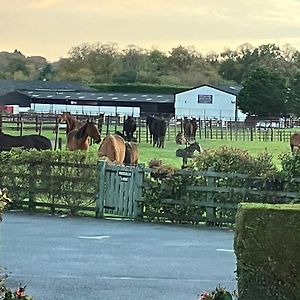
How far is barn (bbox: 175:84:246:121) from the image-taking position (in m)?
109

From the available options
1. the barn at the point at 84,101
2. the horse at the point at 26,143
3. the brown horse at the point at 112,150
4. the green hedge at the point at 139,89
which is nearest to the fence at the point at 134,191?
the brown horse at the point at 112,150

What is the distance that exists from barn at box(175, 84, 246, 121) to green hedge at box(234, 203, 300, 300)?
101m

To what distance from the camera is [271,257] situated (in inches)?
274

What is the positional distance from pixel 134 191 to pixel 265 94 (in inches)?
2966

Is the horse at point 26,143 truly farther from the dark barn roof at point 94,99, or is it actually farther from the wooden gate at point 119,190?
the dark barn roof at point 94,99

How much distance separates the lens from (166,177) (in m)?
19.3

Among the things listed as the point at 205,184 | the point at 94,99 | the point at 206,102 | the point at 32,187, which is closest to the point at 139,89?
the point at 206,102

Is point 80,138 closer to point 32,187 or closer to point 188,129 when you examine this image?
point 32,187

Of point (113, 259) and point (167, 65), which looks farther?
point (167, 65)

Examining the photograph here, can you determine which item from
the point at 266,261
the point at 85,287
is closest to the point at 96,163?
the point at 85,287

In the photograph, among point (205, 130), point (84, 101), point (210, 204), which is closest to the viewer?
point (210, 204)

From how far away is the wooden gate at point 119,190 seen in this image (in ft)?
64.2

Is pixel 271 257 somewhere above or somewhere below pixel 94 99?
below

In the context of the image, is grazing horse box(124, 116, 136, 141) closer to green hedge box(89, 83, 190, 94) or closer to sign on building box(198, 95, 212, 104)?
sign on building box(198, 95, 212, 104)
